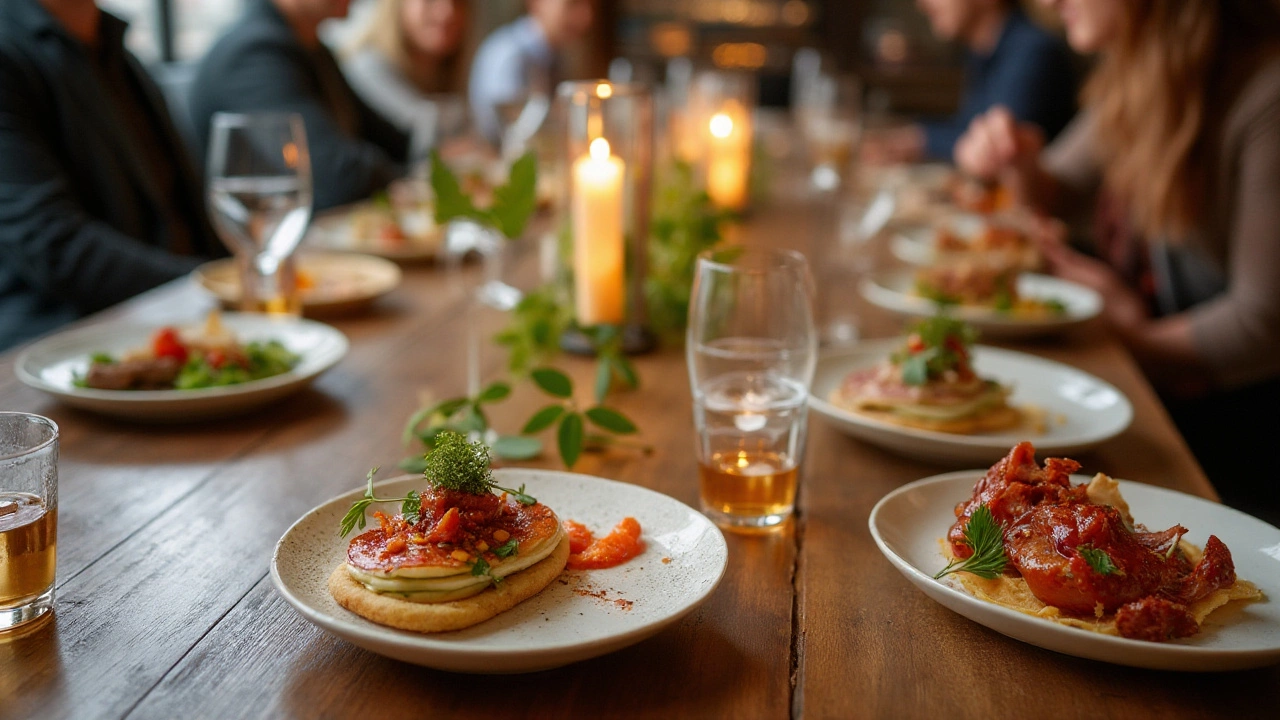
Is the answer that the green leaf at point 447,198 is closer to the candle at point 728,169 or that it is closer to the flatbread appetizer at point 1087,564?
the flatbread appetizer at point 1087,564

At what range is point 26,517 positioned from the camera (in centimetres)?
87

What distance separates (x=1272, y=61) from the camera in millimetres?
2201

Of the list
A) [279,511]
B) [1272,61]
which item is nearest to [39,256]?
[279,511]

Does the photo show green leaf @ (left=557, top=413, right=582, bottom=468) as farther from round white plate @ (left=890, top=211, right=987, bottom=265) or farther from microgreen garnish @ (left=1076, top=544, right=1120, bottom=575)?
round white plate @ (left=890, top=211, right=987, bottom=265)

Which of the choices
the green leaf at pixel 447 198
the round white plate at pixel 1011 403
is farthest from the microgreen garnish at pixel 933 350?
the green leaf at pixel 447 198

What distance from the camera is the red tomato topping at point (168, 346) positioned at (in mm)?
1490

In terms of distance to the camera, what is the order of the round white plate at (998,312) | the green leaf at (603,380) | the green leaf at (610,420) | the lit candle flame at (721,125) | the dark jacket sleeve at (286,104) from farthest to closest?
the dark jacket sleeve at (286,104) → the lit candle flame at (721,125) → the round white plate at (998,312) → the green leaf at (603,380) → the green leaf at (610,420)

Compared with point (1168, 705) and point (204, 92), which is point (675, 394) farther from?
point (204, 92)

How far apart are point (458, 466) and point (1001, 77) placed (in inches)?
171

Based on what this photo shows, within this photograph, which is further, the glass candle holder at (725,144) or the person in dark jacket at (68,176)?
the glass candle holder at (725,144)

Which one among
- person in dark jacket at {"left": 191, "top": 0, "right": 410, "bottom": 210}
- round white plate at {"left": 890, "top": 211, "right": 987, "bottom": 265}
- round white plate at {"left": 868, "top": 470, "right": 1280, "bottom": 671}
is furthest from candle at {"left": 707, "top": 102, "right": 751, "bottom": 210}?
round white plate at {"left": 868, "top": 470, "right": 1280, "bottom": 671}

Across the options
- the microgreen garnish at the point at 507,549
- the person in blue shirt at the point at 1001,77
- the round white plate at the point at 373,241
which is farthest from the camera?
the person in blue shirt at the point at 1001,77

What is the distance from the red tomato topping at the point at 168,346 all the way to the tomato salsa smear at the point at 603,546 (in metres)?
0.77

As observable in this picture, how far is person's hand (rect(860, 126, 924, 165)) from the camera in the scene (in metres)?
4.23
